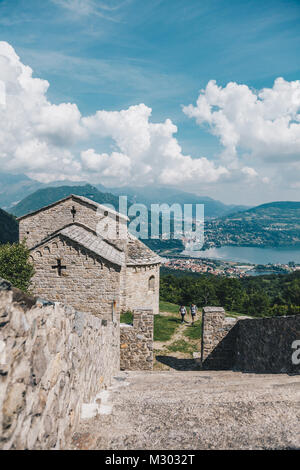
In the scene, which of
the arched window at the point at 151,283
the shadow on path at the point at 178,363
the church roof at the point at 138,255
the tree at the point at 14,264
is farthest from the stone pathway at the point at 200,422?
the arched window at the point at 151,283

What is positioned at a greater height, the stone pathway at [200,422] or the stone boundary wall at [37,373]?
the stone boundary wall at [37,373]

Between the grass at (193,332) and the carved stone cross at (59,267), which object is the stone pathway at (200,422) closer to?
the carved stone cross at (59,267)

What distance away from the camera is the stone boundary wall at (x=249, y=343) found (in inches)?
275

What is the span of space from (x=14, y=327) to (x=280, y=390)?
4.41 meters

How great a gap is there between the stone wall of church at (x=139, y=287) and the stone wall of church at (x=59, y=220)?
301cm

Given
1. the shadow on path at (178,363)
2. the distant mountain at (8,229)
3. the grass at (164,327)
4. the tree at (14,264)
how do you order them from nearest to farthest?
the shadow on path at (178,363)
the grass at (164,327)
the tree at (14,264)
the distant mountain at (8,229)

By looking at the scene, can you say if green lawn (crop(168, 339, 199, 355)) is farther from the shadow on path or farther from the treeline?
the treeline

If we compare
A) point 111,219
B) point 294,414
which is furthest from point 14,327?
point 111,219

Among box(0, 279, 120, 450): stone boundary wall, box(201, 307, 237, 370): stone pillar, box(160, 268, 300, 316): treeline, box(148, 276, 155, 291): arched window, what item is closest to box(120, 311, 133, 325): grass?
box(148, 276, 155, 291): arched window

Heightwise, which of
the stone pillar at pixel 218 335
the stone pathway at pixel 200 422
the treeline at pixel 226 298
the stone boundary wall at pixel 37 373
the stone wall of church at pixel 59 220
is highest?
the stone wall of church at pixel 59 220

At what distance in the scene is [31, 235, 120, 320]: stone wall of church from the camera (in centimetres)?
1179

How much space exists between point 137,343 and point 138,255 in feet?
33.7

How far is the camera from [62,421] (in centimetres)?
299
